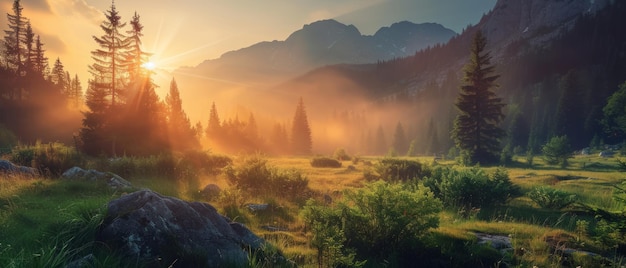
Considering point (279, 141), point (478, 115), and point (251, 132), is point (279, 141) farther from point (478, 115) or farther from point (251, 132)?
point (478, 115)

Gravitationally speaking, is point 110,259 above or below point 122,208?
below

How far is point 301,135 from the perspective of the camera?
87.5m

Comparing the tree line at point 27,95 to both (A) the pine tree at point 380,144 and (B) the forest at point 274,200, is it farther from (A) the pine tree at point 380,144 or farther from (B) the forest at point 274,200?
(A) the pine tree at point 380,144

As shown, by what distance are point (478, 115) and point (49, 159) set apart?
37.6 metres

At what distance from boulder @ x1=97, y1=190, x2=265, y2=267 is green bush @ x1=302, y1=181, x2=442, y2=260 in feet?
6.31

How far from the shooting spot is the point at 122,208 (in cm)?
555

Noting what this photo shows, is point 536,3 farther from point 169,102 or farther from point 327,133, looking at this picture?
point 169,102

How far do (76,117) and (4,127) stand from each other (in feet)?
38.4

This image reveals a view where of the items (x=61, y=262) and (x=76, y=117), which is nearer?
(x=61, y=262)

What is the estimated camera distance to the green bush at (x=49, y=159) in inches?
544

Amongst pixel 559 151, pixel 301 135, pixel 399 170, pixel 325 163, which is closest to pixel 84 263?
pixel 399 170

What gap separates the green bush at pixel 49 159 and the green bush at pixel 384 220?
12.9m

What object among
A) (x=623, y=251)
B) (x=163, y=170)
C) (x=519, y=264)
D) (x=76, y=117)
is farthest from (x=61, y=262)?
(x=76, y=117)

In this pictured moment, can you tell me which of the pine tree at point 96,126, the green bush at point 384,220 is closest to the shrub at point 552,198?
the green bush at point 384,220
